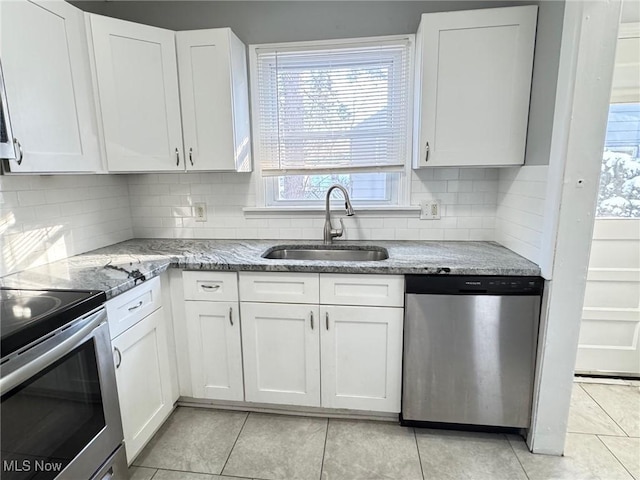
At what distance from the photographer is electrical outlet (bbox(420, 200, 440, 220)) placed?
221 centimetres

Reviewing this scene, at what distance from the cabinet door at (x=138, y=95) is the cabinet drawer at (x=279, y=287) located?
2.69 ft

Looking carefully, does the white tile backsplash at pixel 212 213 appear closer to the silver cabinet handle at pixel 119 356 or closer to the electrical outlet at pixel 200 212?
the electrical outlet at pixel 200 212

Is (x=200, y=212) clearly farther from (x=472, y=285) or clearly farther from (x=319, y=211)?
(x=472, y=285)

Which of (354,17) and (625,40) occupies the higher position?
(354,17)

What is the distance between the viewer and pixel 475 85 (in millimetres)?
1760


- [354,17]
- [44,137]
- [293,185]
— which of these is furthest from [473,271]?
[44,137]

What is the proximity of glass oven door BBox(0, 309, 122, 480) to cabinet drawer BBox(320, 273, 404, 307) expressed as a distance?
3.23 ft

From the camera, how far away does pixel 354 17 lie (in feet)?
6.83

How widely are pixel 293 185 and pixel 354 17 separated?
1.09m

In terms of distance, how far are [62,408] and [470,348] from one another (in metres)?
1.69

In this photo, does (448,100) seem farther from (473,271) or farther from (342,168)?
(473,271)

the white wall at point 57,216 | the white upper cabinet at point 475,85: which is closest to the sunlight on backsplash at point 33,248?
the white wall at point 57,216

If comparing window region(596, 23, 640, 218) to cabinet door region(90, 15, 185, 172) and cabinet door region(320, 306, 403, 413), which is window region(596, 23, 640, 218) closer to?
cabinet door region(320, 306, 403, 413)

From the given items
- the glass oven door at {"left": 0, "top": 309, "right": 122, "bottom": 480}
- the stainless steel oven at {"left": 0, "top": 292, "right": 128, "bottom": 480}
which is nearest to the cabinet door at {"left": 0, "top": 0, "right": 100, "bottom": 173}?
the stainless steel oven at {"left": 0, "top": 292, "right": 128, "bottom": 480}
